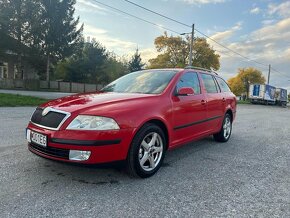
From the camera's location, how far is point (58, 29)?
112 ft

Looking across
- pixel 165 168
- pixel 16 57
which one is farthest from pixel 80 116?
pixel 16 57

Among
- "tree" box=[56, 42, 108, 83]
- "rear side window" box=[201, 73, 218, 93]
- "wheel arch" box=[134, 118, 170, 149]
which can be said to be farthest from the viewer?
"tree" box=[56, 42, 108, 83]

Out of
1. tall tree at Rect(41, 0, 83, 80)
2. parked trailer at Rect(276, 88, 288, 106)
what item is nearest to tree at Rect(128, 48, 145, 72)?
tall tree at Rect(41, 0, 83, 80)

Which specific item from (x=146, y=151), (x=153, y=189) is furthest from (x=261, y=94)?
(x=153, y=189)

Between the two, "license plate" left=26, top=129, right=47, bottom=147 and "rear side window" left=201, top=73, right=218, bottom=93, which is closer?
"license plate" left=26, top=129, right=47, bottom=147

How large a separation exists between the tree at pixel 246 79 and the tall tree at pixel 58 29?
2044 inches

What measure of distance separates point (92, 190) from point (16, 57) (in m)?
35.4

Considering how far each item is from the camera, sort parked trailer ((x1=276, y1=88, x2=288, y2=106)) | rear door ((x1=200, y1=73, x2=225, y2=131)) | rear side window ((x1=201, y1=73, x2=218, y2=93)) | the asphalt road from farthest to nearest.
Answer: parked trailer ((x1=276, y1=88, x2=288, y2=106)) → rear side window ((x1=201, y1=73, x2=218, y2=93)) → rear door ((x1=200, y1=73, x2=225, y2=131)) → the asphalt road

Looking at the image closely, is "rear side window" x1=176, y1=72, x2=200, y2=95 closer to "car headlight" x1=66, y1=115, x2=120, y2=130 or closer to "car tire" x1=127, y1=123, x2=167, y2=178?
"car tire" x1=127, y1=123, x2=167, y2=178

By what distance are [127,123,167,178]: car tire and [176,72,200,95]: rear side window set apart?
105 cm

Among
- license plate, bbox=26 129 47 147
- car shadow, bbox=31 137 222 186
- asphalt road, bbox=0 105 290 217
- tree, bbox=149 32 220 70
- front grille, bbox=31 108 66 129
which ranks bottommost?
asphalt road, bbox=0 105 290 217

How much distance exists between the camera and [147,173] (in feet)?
12.7

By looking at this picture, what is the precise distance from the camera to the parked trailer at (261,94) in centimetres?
4412

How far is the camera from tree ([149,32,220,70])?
50.5 metres
